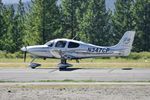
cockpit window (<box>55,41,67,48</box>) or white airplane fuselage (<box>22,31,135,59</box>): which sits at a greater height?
cockpit window (<box>55,41,67,48</box>)

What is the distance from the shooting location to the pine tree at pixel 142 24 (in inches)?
2557

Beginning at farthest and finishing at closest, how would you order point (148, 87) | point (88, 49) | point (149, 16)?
point (149, 16)
point (88, 49)
point (148, 87)

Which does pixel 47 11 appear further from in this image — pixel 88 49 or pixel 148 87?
pixel 148 87

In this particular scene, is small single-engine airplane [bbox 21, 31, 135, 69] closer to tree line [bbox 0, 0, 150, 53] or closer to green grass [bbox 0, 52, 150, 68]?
green grass [bbox 0, 52, 150, 68]

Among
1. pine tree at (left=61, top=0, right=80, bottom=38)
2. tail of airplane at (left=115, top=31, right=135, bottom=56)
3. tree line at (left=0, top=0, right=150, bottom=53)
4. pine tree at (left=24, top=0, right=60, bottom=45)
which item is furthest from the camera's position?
pine tree at (left=61, top=0, right=80, bottom=38)

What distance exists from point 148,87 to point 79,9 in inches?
1995

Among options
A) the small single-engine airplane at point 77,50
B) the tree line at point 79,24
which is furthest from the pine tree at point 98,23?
the small single-engine airplane at point 77,50

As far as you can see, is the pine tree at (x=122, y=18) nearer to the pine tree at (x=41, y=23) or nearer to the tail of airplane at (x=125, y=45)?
the pine tree at (x=41, y=23)

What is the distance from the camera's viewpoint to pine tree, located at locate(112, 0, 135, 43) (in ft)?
213

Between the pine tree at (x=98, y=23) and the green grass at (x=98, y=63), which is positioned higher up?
the pine tree at (x=98, y=23)

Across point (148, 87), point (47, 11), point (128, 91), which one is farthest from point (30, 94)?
point (47, 11)

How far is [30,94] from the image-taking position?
1783 cm

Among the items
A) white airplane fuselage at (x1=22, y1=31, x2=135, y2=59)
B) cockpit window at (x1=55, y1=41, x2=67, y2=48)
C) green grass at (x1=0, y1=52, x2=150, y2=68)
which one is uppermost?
cockpit window at (x1=55, y1=41, x2=67, y2=48)

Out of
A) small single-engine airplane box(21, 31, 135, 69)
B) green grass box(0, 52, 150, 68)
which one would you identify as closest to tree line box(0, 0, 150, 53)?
green grass box(0, 52, 150, 68)
